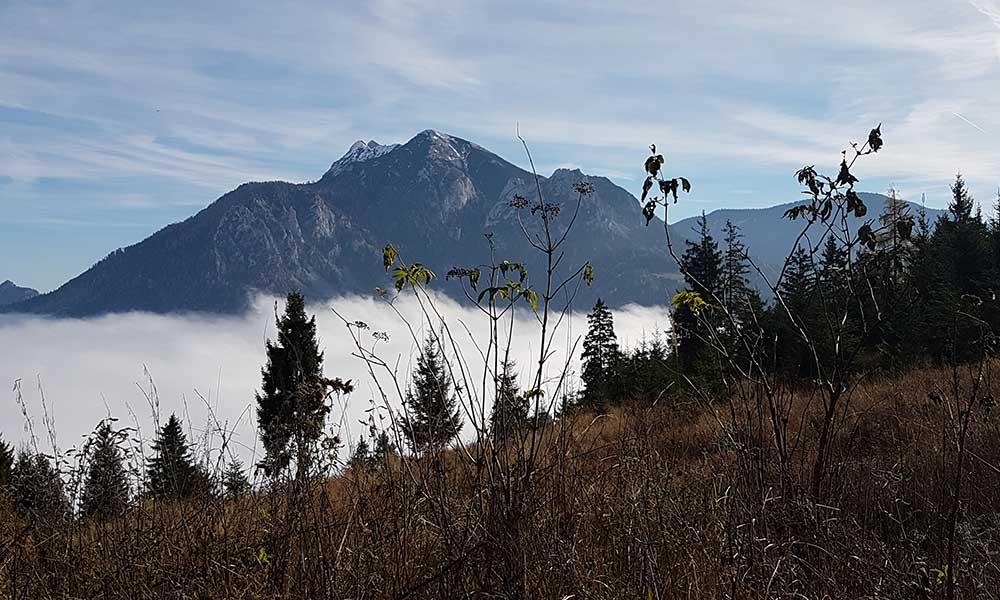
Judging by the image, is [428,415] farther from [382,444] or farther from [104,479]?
[104,479]

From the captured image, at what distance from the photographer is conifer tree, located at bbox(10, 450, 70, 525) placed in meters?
3.62

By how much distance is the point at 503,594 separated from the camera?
8.29 feet

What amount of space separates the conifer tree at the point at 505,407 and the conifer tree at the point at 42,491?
2.43m

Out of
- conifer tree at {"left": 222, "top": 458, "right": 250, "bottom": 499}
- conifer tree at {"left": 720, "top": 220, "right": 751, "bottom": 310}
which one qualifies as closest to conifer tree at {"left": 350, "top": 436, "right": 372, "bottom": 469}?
conifer tree at {"left": 222, "top": 458, "right": 250, "bottom": 499}

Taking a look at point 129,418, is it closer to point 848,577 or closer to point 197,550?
point 197,550

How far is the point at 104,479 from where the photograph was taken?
3646 mm

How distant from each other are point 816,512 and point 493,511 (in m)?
1.46

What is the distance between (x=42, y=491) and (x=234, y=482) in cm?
101

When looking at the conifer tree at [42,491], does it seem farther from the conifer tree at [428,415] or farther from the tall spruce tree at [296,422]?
the conifer tree at [428,415]

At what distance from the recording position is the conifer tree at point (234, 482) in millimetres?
4020

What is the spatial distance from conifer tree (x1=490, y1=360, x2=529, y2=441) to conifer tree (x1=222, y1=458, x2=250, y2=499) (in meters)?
1.85

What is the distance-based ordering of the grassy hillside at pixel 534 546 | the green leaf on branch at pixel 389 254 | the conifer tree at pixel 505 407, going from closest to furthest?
the grassy hillside at pixel 534 546 < the conifer tree at pixel 505 407 < the green leaf on branch at pixel 389 254

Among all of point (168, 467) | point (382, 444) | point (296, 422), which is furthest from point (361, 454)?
point (168, 467)

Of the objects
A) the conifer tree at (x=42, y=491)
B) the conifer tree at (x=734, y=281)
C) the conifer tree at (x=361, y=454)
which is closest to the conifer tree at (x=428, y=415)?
the conifer tree at (x=361, y=454)
